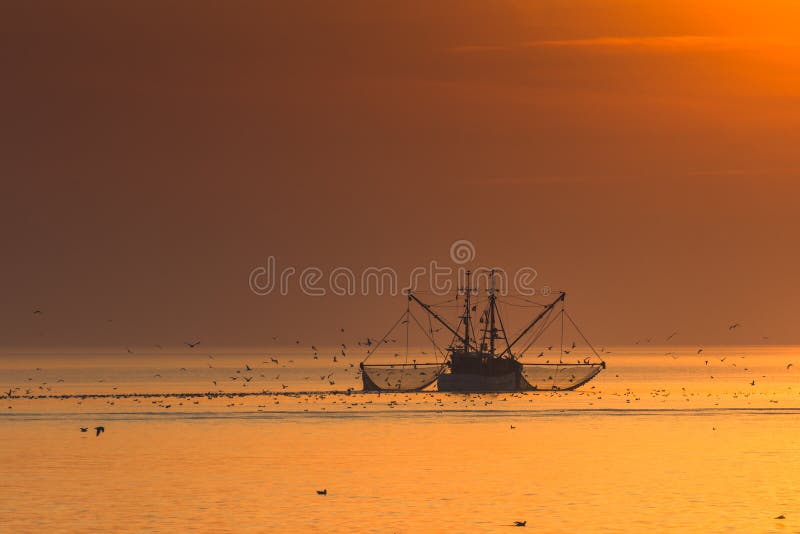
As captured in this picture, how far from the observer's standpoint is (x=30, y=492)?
2648 inches

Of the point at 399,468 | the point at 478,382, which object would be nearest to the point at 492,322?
the point at 478,382

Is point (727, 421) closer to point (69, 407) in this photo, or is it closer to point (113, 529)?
point (69, 407)

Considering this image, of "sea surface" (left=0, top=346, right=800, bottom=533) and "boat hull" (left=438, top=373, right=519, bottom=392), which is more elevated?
"boat hull" (left=438, top=373, right=519, bottom=392)

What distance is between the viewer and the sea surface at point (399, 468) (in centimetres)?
5844

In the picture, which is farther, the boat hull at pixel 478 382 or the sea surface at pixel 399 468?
the boat hull at pixel 478 382

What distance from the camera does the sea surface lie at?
5844 cm

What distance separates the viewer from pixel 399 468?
8031 cm

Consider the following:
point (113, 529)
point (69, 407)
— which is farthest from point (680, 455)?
point (69, 407)

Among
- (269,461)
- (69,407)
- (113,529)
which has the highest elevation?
(69,407)

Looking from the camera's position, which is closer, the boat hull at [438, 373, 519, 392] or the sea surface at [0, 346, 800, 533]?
→ the sea surface at [0, 346, 800, 533]

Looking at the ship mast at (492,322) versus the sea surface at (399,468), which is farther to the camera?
the ship mast at (492,322)

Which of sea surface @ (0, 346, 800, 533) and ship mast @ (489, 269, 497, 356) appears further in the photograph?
ship mast @ (489, 269, 497, 356)

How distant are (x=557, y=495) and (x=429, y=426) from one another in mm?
49481

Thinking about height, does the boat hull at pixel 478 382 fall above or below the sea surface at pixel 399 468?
above
